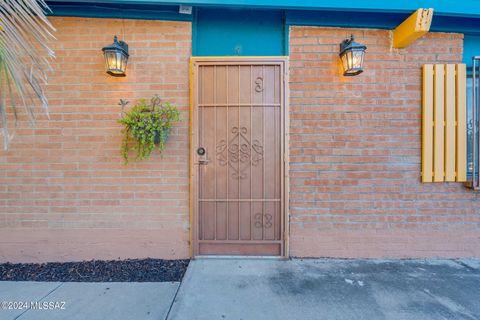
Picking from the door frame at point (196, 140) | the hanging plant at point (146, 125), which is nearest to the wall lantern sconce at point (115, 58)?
the hanging plant at point (146, 125)

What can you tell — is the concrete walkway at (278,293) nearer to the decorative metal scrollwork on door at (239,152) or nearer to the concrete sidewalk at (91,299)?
the concrete sidewalk at (91,299)

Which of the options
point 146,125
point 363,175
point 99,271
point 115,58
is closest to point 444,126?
point 363,175

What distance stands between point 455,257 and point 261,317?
8.20 ft

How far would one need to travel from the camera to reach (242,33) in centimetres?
292

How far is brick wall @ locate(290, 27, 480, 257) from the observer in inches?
112

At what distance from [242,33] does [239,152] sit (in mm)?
1412

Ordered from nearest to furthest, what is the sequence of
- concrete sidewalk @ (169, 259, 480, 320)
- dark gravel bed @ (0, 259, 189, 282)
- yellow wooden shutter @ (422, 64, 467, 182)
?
concrete sidewalk @ (169, 259, 480, 320)
dark gravel bed @ (0, 259, 189, 282)
yellow wooden shutter @ (422, 64, 467, 182)

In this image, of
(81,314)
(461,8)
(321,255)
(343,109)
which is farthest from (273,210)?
(461,8)

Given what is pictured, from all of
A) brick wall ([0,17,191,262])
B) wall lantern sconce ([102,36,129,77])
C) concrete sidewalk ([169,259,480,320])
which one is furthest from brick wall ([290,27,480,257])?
wall lantern sconce ([102,36,129,77])

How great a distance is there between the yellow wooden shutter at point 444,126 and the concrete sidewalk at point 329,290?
41.6 inches

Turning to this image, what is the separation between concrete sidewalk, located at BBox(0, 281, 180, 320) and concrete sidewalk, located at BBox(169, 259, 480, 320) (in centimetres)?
22

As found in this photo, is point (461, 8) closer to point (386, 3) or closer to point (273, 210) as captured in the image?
point (386, 3)

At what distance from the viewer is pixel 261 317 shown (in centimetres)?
197

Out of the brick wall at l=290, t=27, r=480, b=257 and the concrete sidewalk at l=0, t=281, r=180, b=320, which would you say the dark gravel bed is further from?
the brick wall at l=290, t=27, r=480, b=257
